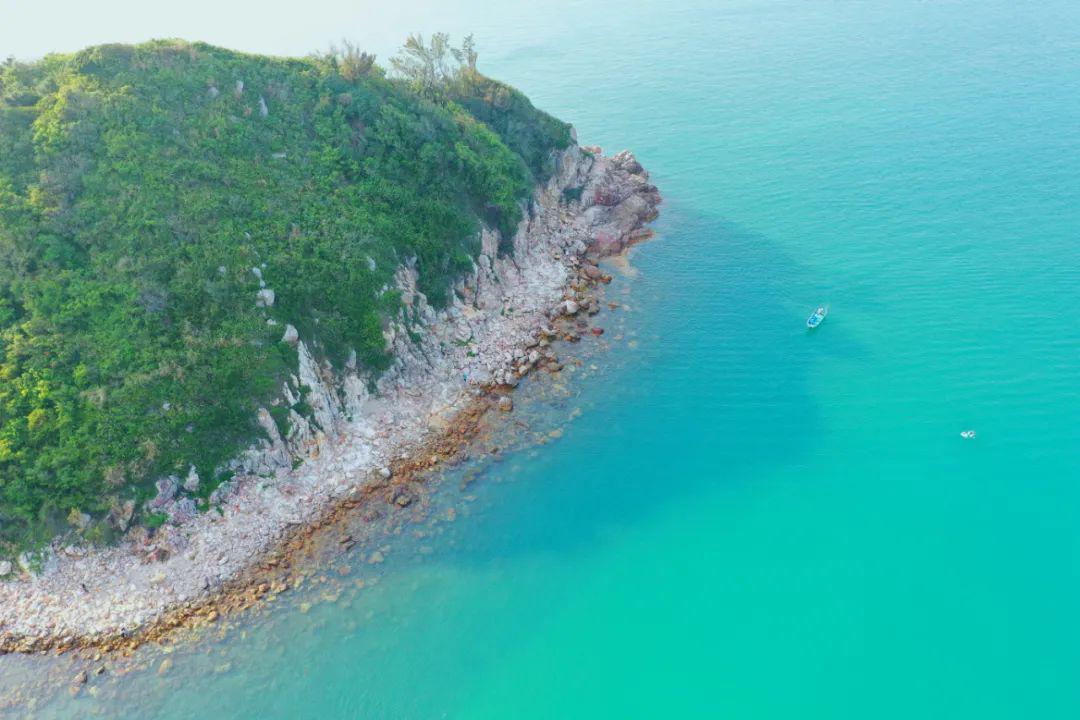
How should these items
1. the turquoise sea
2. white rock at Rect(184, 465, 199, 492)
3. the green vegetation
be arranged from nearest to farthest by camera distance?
1. the turquoise sea
2. the green vegetation
3. white rock at Rect(184, 465, 199, 492)

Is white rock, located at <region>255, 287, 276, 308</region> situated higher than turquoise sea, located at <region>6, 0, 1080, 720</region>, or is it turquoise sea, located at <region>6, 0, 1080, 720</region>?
white rock, located at <region>255, 287, 276, 308</region>

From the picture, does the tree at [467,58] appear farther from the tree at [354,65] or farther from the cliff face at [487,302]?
the cliff face at [487,302]

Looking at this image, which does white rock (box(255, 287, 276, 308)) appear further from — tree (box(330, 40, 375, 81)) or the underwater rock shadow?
tree (box(330, 40, 375, 81))

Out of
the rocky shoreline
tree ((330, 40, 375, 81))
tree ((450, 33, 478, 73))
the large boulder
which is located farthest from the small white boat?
the large boulder

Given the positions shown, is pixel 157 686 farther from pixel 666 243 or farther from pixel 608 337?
pixel 666 243

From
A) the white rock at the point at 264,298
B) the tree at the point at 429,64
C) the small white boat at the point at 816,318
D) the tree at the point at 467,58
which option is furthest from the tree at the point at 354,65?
the small white boat at the point at 816,318

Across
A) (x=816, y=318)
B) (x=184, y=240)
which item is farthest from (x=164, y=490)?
(x=816, y=318)
